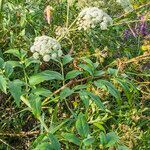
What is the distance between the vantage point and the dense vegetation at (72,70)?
195 centimetres

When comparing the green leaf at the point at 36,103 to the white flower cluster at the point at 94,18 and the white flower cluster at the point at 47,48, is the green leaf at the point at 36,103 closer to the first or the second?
the white flower cluster at the point at 47,48

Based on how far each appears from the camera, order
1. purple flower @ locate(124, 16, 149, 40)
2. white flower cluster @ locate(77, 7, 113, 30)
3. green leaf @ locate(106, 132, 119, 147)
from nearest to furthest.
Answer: green leaf @ locate(106, 132, 119, 147) < white flower cluster @ locate(77, 7, 113, 30) < purple flower @ locate(124, 16, 149, 40)

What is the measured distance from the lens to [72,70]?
2.68 m

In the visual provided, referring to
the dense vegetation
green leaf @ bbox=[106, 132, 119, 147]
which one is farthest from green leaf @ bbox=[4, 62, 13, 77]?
green leaf @ bbox=[106, 132, 119, 147]

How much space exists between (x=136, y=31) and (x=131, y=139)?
56.1 inches

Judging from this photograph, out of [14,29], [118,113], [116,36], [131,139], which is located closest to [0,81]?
[131,139]

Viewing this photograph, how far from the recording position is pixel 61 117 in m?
2.43

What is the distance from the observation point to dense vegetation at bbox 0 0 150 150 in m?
1.95

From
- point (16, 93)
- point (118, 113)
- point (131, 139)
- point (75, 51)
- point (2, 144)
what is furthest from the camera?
point (75, 51)

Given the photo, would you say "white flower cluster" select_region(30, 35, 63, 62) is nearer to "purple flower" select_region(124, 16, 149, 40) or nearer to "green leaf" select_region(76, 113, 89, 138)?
"green leaf" select_region(76, 113, 89, 138)

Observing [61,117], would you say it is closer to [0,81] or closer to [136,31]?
[0,81]

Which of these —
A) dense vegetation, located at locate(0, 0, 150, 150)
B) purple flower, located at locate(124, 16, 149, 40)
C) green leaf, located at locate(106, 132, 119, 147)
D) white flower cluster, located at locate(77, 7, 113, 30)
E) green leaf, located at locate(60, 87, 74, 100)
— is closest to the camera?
green leaf, located at locate(106, 132, 119, 147)

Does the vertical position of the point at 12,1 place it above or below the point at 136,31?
above

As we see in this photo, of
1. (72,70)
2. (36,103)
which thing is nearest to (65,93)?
(36,103)
